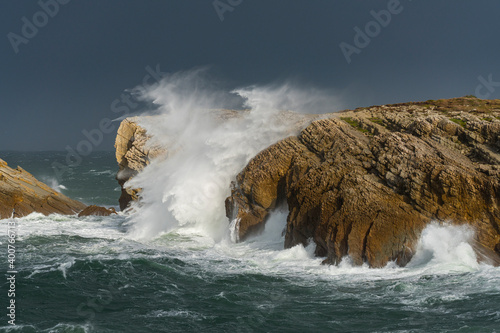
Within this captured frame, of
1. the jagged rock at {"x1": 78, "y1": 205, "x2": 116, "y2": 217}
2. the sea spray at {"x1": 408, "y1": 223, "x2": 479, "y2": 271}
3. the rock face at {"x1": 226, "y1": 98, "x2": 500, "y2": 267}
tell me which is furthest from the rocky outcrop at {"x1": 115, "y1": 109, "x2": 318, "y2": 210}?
the sea spray at {"x1": 408, "y1": 223, "x2": 479, "y2": 271}

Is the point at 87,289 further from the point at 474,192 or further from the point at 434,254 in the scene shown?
the point at 474,192

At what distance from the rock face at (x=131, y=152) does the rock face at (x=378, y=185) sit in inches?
607

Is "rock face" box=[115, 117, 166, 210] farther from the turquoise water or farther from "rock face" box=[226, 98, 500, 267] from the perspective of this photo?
"rock face" box=[226, 98, 500, 267]

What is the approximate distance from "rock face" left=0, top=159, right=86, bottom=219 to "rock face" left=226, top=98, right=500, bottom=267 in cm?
1825

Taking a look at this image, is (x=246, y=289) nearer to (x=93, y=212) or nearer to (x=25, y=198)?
(x=93, y=212)

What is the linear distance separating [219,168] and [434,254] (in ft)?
52.0

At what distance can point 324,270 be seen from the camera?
1938 cm

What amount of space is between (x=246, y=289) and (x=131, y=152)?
27.2 m

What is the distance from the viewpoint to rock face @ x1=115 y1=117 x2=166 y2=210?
3972 cm

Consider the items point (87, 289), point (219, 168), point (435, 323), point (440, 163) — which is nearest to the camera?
point (435, 323)

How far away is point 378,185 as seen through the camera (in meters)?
21.0

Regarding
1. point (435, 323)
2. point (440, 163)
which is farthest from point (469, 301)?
point (440, 163)

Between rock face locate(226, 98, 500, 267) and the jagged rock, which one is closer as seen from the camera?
rock face locate(226, 98, 500, 267)

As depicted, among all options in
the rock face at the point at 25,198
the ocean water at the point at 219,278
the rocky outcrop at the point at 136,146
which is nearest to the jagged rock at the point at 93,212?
the rock face at the point at 25,198
